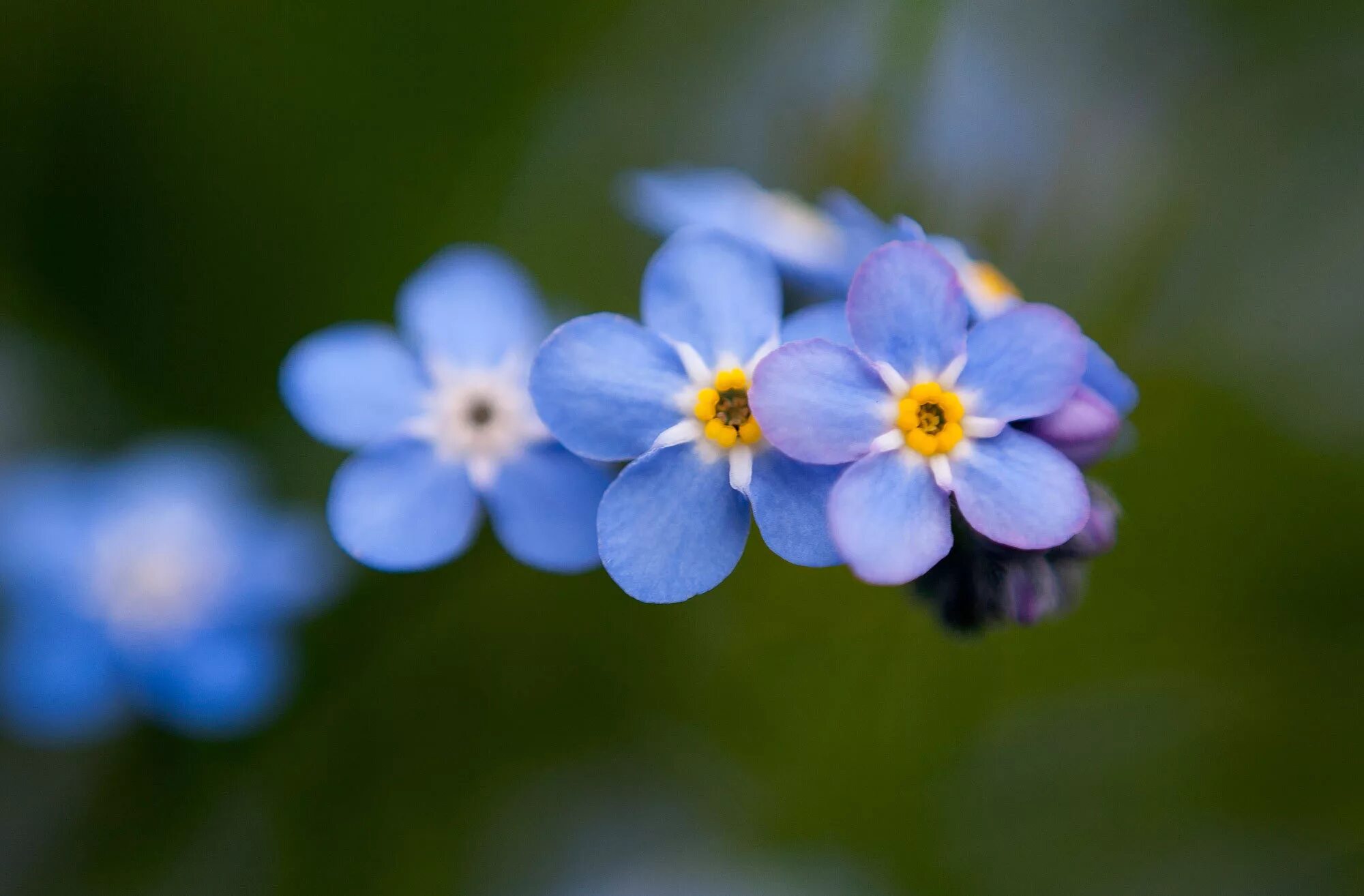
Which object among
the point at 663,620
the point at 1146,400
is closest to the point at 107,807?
the point at 663,620

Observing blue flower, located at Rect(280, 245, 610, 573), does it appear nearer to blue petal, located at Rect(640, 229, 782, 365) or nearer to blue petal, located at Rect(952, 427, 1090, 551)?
blue petal, located at Rect(640, 229, 782, 365)

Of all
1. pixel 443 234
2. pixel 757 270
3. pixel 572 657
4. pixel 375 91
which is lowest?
pixel 572 657

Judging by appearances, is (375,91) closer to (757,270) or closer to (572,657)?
(572,657)

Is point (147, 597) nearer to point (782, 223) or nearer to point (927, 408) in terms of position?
point (782, 223)

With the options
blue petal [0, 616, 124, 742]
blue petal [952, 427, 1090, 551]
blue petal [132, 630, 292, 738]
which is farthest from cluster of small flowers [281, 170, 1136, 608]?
blue petal [0, 616, 124, 742]

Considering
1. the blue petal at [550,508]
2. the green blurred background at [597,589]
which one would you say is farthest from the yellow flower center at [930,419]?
the green blurred background at [597,589]
